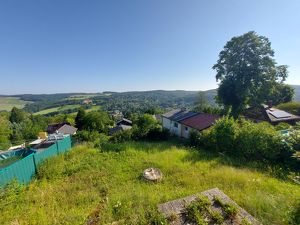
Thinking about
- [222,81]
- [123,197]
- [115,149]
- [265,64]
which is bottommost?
[115,149]

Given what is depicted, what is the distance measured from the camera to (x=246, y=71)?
814 inches

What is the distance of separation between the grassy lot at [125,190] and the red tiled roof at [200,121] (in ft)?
26.3

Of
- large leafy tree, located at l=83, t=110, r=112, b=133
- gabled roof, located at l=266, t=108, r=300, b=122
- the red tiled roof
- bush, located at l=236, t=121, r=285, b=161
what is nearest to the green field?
large leafy tree, located at l=83, t=110, r=112, b=133

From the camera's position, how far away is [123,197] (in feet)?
18.1

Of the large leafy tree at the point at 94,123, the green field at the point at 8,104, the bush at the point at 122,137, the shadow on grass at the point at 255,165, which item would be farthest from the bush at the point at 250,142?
the green field at the point at 8,104

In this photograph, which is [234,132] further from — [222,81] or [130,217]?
[222,81]

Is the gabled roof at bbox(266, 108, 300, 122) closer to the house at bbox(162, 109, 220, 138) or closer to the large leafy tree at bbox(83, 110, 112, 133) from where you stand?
the house at bbox(162, 109, 220, 138)

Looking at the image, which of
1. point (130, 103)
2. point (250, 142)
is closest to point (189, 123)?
point (250, 142)

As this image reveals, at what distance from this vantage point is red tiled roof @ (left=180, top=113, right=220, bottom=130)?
1817 cm

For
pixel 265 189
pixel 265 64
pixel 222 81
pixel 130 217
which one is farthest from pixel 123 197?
pixel 265 64

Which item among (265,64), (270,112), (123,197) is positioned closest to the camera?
(123,197)

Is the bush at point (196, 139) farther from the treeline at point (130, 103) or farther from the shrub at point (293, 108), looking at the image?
the treeline at point (130, 103)

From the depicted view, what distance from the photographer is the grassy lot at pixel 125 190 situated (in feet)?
15.5

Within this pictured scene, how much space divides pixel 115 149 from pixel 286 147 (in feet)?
33.6
